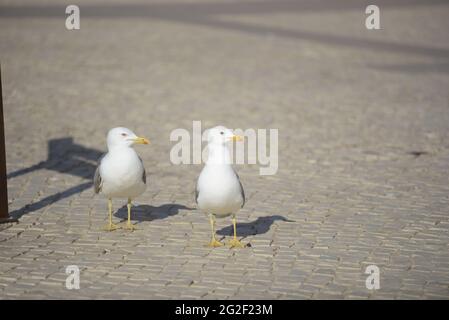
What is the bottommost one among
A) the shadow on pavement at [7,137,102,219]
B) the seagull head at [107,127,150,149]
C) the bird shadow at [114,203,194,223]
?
the bird shadow at [114,203,194,223]

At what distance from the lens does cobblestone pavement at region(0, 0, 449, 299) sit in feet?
23.9

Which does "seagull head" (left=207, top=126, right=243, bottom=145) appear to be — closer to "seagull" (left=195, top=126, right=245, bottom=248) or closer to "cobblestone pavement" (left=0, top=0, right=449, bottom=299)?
"seagull" (left=195, top=126, right=245, bottom=248)

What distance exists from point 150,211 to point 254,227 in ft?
4.17

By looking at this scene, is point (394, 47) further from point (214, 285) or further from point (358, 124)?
point (214, 285)

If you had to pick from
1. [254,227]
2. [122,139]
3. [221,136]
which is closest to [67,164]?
[122,139]

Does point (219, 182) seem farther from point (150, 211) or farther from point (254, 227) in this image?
point (150, 211)

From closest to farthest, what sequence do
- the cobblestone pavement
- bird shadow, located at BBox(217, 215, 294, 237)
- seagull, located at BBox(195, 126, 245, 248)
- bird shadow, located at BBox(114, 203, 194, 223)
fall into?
the cobblestone pavement, seagull, located at BBox(195, 126, 245, 248), bird shadow, located at BBox(217, 215, 294, 237), bird shadow, located at BBox(114, 203, 194, 223)

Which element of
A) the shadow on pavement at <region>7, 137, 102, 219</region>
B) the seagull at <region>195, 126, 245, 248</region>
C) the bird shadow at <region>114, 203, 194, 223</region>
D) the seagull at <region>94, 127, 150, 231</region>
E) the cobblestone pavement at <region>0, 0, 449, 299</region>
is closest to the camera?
the cobblestone pavement at <region>0, 0, 449, 299</region>

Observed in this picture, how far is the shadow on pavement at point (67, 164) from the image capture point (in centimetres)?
977

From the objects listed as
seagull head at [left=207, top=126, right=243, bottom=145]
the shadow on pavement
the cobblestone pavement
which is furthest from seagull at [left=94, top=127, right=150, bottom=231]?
the shadow on pavement

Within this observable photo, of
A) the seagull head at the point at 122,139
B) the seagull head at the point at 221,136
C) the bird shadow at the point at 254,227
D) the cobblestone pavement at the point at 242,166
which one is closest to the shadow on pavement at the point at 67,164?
the cobblestone pavement at the point at 242,166

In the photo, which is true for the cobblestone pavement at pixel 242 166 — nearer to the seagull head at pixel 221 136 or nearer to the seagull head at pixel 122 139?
the seagull head at pixel 122 139

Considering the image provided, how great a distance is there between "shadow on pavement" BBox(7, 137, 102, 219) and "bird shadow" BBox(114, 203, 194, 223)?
0.91 m

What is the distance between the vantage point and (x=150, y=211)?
925cm
